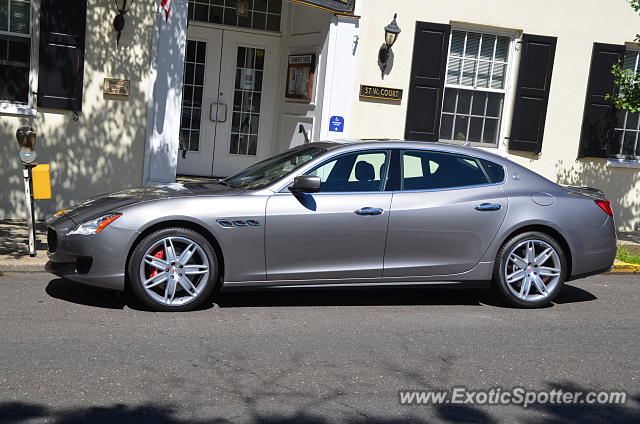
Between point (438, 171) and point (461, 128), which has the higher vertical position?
point (461, 128)

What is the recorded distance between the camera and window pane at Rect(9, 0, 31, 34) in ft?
34.8

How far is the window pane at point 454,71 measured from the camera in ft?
42.4

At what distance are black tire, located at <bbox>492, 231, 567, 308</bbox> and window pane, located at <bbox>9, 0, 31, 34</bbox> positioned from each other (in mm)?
6956

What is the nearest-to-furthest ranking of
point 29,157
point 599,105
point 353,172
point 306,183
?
point 306,183
point 353,172
point 29,157
point 599,105

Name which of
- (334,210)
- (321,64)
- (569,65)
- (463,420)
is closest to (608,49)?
(569,65)

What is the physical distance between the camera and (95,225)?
21.7 ft

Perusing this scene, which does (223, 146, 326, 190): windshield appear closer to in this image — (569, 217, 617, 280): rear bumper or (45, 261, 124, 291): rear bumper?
(45, 261, 124, 291): rear bumper

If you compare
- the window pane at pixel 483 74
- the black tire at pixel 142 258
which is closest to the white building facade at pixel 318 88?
the window pane at pixel 483 74

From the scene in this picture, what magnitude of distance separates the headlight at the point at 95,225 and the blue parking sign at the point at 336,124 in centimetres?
611

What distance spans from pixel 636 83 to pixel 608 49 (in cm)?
95

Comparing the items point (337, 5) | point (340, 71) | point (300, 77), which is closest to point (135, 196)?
point (340, 71)

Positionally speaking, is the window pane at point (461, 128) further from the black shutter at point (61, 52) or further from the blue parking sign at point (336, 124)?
the black shutter at point (61, 52)

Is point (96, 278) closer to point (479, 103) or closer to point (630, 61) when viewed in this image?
point (479, 103)

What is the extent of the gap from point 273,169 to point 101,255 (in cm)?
182
